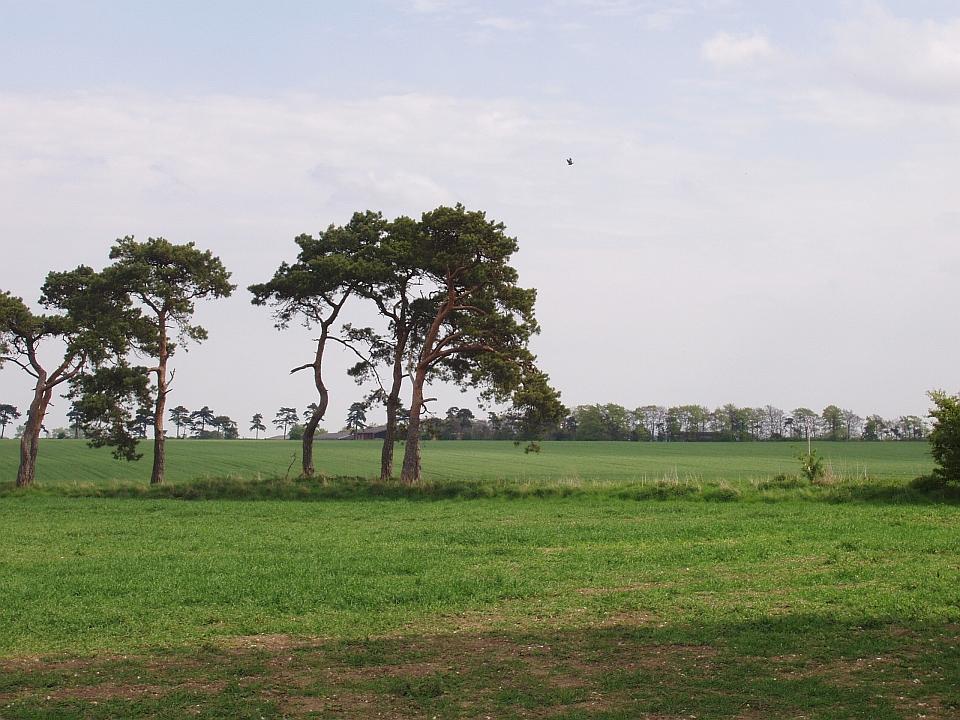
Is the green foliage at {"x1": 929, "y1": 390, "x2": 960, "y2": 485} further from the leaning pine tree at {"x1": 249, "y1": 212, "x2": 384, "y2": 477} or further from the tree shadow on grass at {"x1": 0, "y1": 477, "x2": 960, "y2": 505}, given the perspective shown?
the leaning pine tree at {"x1": 249, "y1": 212, "x2": 384, "y2": 477}

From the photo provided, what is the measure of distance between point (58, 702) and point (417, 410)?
3330 centimetres

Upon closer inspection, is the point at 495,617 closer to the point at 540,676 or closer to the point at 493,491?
the point at 540,676

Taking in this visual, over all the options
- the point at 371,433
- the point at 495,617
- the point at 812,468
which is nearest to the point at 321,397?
the point at 812,468

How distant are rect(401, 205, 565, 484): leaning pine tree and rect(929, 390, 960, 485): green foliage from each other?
53.1 feet

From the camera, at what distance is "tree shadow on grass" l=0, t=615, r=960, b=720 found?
991cm

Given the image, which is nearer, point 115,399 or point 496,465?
point 115,399

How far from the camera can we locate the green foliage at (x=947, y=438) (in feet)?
99.2

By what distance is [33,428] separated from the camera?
163 ft

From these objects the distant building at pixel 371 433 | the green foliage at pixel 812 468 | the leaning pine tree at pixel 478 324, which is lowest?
the distant building at pixel 371 433

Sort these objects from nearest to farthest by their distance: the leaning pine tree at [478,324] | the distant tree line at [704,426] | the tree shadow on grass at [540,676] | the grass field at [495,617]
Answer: the tree shadow on grass at [540,676]
the grass field at [495,617]
the leaning pine tree at [478,324]
the distant tree line at [704,426]

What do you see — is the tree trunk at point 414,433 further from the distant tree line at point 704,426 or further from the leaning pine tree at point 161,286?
the distant tree line at point 704,426

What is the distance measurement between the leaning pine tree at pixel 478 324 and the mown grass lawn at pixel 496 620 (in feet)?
51.8

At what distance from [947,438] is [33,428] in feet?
142

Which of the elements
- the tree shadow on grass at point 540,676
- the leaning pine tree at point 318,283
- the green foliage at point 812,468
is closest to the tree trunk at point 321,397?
the leaning pine tree at point 318,283
